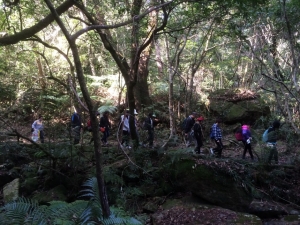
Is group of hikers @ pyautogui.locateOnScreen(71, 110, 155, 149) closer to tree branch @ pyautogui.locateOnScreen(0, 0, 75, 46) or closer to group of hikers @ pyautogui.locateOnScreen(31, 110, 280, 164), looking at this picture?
group of hikers @ pyautogui.locateOnScreen(31, 110, 280, 164)

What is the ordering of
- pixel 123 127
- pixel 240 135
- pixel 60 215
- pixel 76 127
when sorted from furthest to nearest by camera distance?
pixel 123 127 < pixel 240 135 < pixel 76 127 < pixel 60 215

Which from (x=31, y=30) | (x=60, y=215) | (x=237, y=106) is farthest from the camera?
(x=237, y=106)

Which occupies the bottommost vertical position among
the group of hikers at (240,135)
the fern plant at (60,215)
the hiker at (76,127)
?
the fern plant at (60,215)

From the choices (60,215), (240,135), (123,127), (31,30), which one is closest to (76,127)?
(123,127)

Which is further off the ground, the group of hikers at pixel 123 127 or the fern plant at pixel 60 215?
the group of hikers at pixel 123 127

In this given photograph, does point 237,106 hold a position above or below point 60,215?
above

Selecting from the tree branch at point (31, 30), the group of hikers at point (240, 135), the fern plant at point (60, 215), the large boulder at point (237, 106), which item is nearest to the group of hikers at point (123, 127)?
the group of hikers at point (240, 135)

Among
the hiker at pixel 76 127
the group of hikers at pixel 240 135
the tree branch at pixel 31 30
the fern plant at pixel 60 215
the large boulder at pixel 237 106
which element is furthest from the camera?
the large boulder at pixel 237 106

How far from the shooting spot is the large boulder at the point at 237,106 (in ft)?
54.5

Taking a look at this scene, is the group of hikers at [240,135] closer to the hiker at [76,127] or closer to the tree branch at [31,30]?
the hiker at [76,127]

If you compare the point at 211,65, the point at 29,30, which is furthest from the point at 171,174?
the point at 211,65

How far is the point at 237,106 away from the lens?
1703 cm

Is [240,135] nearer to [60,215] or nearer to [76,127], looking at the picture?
[76,127]

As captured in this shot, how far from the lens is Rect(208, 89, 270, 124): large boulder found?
1662cm
